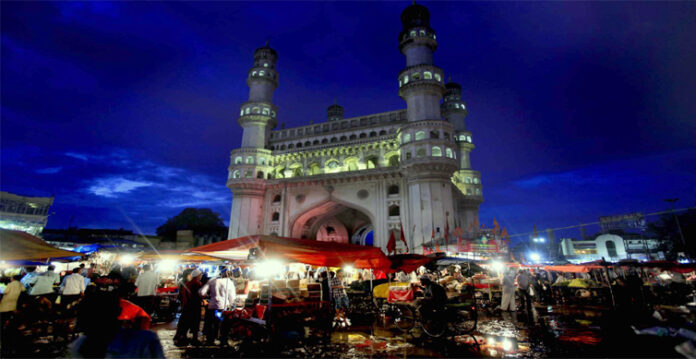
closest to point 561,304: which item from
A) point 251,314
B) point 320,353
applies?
point 320,353

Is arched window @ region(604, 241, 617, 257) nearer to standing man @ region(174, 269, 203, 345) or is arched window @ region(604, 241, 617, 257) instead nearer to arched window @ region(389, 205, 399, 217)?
arched window @ region(389, 205, 399, 217)

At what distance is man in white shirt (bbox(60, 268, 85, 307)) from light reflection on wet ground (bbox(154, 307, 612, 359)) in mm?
2279

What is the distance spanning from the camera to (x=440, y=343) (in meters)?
7.40

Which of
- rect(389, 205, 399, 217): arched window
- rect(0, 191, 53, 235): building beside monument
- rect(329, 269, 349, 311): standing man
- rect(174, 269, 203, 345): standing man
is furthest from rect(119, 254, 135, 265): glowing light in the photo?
rect(0, 191, 53, 235): building beside monument

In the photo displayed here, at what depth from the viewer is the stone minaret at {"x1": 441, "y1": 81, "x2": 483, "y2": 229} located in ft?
118

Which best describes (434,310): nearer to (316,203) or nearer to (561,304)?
(561,304)

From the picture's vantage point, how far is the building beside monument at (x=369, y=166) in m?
27.5

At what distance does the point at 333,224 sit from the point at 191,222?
32489 millimetres

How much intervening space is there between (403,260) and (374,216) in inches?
740

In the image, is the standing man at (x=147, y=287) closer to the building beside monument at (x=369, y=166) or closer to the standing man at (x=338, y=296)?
the standing man at (x=338, y=296)

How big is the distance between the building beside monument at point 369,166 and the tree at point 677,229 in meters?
21.2

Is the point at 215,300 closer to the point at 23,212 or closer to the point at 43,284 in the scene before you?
the point at 43,284

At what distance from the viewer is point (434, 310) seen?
7.57 metres

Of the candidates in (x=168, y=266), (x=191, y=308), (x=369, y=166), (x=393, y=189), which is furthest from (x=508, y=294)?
(x=168, y=266)
